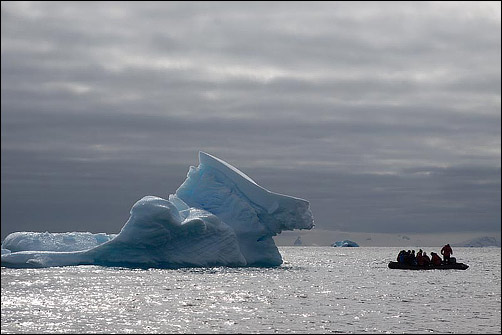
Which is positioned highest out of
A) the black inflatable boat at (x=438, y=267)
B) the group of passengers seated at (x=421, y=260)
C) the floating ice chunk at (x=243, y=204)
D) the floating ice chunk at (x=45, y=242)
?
the floating ice chunk at (x=243, y=204)

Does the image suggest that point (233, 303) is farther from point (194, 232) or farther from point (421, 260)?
point (421, 260)

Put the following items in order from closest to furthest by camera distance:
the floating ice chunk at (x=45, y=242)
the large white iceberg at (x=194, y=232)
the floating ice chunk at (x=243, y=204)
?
the large white iceberg at (x=194, y=232) < the floating ice chunk at (x=45, y=242) < the floating ice chunk at (x=243, y=204)

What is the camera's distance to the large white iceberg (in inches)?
1825

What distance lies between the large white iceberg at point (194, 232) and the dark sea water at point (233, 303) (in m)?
1.20

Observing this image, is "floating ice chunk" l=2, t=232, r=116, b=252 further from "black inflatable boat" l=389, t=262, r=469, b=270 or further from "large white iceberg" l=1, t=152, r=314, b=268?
"black inflatable boat" l=389, t=262, r=469, b=270

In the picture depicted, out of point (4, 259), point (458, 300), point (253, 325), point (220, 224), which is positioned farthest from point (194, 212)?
point (253, 325)

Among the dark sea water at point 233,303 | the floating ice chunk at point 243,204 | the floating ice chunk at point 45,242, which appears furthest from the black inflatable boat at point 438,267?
the floating ice chunk at point 45,242

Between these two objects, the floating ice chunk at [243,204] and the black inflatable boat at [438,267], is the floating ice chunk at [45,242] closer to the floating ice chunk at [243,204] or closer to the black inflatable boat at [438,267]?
the floating ice chunk at [243,204]

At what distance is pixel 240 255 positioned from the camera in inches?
1999

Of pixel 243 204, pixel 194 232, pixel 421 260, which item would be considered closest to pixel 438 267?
pixel 421 260

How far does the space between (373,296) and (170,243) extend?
51.0 ft

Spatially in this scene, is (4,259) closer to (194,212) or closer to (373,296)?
(194,212)

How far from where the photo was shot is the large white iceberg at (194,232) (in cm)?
4634

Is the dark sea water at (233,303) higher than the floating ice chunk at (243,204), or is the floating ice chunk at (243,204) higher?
the floating ice chunk at (243,204)
